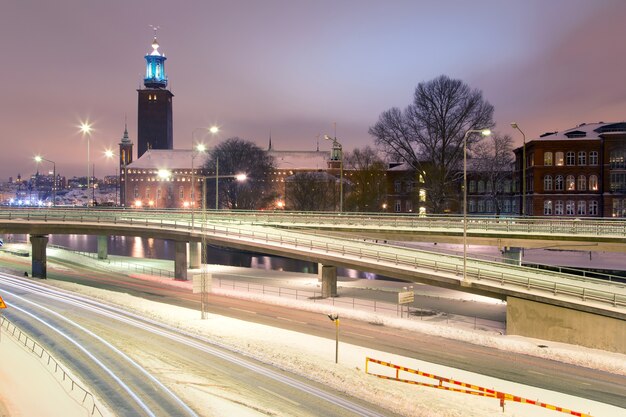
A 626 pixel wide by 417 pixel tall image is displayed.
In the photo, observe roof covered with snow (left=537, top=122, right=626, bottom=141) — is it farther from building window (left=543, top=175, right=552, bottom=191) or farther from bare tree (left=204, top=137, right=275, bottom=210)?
bare tree (left=204, top=137, right=275, bottom=210)

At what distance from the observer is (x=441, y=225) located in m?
41.1

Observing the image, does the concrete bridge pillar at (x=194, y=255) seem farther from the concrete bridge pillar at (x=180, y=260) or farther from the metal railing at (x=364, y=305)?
the metal railing at (x=364, y=305)

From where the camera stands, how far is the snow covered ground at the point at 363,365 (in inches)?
707

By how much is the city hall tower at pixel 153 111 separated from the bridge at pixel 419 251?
10630cm

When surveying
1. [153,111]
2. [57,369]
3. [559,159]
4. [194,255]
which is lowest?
[57,369]

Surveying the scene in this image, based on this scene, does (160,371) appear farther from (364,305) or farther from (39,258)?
(39,258)

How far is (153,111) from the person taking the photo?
158625mm

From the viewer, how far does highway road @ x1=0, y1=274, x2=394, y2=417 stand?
17734 mm

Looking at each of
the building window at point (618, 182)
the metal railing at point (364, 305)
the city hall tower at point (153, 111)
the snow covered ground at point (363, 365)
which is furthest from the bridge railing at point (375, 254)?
the city hall tower at point (153, 111)

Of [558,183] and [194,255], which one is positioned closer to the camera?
[194,255]

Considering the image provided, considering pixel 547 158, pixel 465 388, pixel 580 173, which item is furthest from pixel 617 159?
pixel 465 388

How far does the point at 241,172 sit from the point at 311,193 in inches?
563

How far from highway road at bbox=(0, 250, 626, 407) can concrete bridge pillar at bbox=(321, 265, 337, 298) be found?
16.7 feet

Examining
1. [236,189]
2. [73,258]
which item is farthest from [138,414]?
[236,189]
